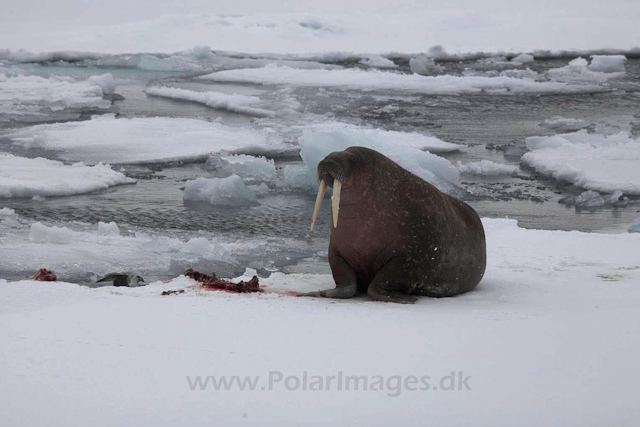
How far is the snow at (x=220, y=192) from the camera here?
24.6ft

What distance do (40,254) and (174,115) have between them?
7.63m

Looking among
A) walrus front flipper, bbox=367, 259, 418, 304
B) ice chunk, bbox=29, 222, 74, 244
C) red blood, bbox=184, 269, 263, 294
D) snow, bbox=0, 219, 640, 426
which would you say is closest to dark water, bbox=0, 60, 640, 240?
ice chunk, bbox=29, 222, 74, 244

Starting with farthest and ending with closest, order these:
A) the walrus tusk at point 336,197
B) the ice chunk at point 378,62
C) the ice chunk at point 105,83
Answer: the ice chunk at point 378,62
the ice chunk at point 105,83
the walrus tusk at point 336,197

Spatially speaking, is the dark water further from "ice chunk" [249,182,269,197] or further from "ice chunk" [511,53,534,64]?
"ice chunk" [511,53,534,64]

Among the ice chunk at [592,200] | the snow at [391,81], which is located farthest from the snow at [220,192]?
the snow at [391,81]

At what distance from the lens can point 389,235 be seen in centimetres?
396

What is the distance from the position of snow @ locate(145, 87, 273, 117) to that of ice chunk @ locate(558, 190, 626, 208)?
19.8ft

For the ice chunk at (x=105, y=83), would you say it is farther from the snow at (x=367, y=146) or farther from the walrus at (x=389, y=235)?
the walrus at (x=389, y=235)

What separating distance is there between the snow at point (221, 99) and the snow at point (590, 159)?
4.56 metres

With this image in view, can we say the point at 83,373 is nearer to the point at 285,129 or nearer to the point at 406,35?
the point at 285,129

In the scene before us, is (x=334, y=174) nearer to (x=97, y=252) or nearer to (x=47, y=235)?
(x=97, y=252)

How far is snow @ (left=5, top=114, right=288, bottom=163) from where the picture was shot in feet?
32.1

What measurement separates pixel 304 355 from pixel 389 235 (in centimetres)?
149

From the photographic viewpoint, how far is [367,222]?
3.96 m
